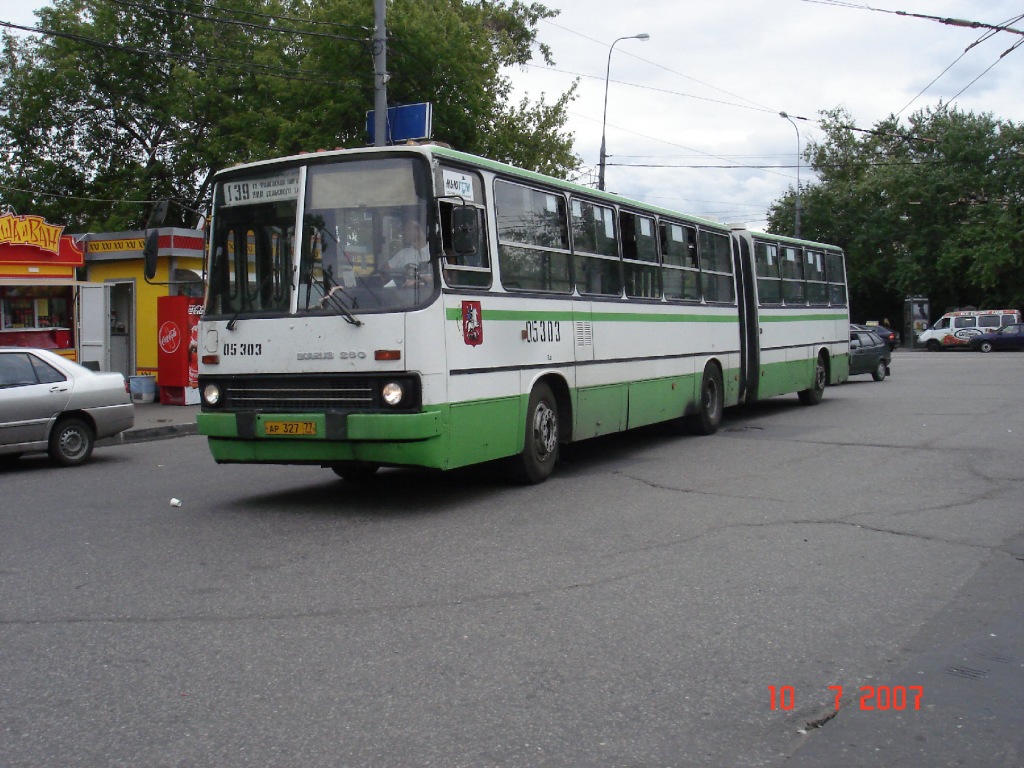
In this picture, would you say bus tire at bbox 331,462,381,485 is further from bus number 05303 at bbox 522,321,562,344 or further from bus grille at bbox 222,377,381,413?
bus number 05303 at bbox 522,321,562,344

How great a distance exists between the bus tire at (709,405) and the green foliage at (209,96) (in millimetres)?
15528

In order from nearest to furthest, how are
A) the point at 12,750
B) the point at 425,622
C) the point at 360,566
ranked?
1. the point at 12,750
2. the point at 425,622
3. the point at 360,566

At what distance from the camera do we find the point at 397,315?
8.64m

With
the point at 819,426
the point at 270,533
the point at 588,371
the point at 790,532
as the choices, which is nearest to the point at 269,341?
the point at 270,533

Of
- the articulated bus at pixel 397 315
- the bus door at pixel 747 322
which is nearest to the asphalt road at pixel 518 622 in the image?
the articulated bus at pixel 397 315

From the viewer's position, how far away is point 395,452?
8742 mm

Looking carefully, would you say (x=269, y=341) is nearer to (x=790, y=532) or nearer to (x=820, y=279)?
(x=790, y=532)

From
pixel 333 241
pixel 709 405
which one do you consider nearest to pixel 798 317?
pixel 709 405

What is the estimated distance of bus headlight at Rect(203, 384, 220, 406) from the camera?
9.38m

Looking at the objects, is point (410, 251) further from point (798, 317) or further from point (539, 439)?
point (798, 317)

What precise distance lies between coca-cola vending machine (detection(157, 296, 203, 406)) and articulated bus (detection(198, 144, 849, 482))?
10.6 metres

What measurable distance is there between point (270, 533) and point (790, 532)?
391 centimetres

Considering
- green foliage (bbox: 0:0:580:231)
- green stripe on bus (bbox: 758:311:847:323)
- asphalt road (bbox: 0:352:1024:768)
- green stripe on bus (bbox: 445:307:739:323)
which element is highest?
green foliage (bbox: 0:0:580:231)
